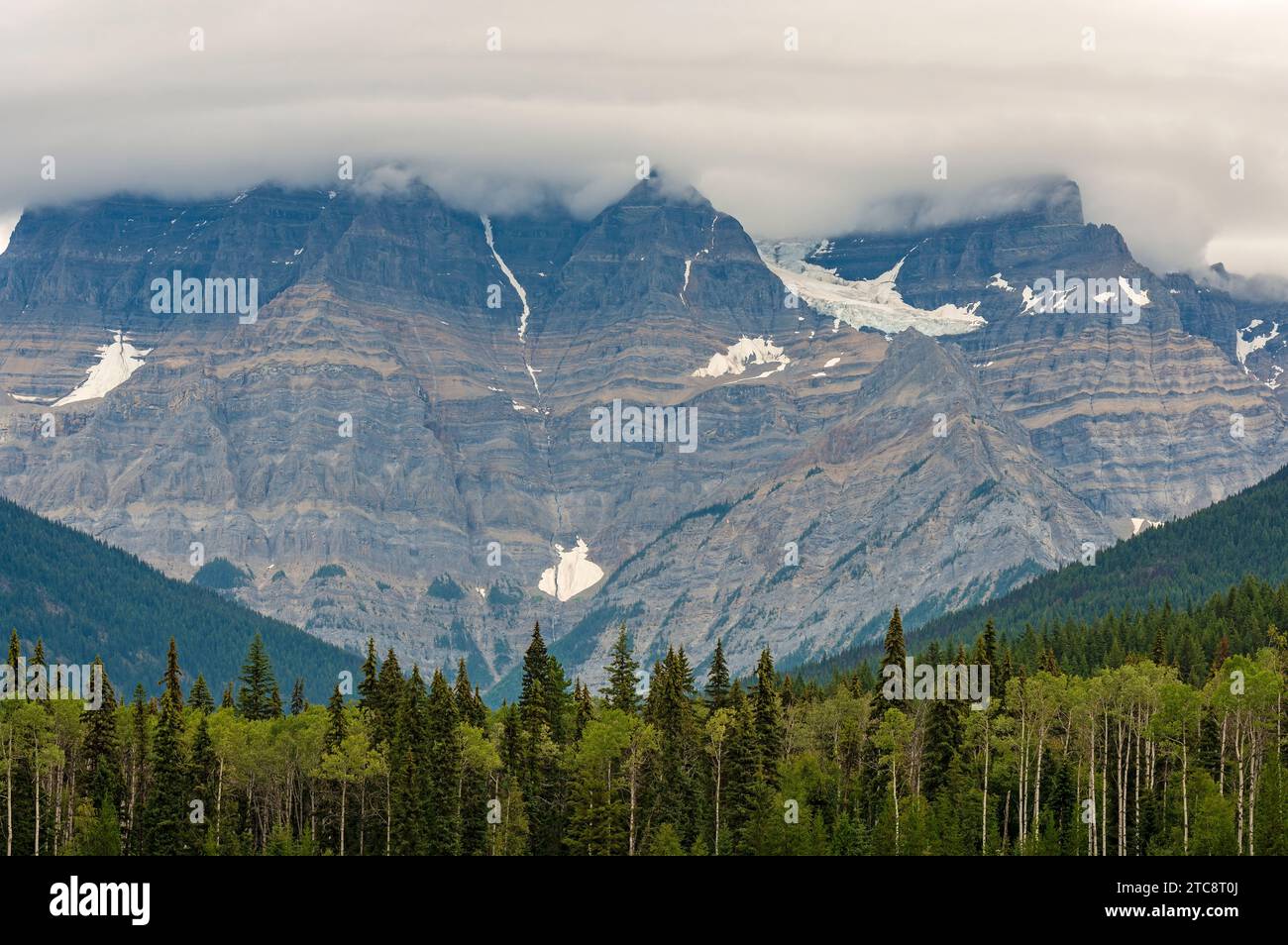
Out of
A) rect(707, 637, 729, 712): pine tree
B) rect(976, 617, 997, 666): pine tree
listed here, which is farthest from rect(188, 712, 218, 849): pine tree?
rect(976, 617, 997, 666): pine tree

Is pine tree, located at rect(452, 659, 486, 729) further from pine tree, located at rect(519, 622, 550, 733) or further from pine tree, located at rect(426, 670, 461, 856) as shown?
pine tree, located at rect(426, 670, 461, 856)


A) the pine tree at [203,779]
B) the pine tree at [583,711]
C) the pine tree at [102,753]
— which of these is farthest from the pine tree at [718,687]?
→ the pine tree at [102,753]

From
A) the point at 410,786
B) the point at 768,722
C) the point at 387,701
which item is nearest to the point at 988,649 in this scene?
the point at 768,722

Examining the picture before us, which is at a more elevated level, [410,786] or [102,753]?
[102,753]

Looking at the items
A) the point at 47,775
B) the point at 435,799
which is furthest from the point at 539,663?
the point at 47,775

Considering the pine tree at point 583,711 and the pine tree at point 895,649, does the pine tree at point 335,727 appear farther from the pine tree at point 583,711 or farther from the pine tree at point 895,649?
the pine tree at point 895,649

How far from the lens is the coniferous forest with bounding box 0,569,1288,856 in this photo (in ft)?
518

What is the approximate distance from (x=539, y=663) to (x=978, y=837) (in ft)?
130

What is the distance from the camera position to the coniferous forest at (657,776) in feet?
518

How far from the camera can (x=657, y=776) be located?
545 feet

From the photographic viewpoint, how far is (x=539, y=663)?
184750 millimetres

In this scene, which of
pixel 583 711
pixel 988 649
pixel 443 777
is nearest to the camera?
pixel 443 777

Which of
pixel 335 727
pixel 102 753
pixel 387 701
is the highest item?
pixel 387 701

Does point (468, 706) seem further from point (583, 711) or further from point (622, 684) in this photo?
point (622, 684)
